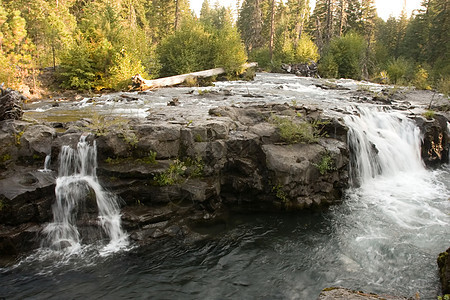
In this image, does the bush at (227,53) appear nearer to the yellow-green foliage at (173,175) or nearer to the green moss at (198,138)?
the green moss at (198,138)

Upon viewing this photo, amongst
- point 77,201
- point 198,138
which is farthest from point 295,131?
point 77,201

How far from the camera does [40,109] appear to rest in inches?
430

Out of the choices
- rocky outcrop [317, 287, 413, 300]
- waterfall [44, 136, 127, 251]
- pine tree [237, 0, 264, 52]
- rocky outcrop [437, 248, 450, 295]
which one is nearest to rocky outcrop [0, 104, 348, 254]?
waterfall [44, 136, 127, 251]

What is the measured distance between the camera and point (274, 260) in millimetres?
5711

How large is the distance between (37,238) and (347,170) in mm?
7822

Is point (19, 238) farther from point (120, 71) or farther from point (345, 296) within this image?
point (120, 71)

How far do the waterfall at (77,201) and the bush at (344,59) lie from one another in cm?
2677

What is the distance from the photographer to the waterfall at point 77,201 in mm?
5906

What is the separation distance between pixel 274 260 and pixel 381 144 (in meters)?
6.48

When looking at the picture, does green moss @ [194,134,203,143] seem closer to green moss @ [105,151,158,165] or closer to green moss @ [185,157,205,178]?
green moss @ [185,157,205,178]

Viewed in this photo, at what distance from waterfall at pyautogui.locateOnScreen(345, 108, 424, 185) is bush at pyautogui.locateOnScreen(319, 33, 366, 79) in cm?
1892

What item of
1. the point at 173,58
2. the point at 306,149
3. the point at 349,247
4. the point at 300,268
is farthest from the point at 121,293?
the point at 173,58

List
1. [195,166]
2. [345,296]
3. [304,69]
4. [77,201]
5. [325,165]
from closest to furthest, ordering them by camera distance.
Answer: [345,296], [77,201], [195,166], [325,165], [304,69]

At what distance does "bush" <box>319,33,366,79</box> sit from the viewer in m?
28.7
